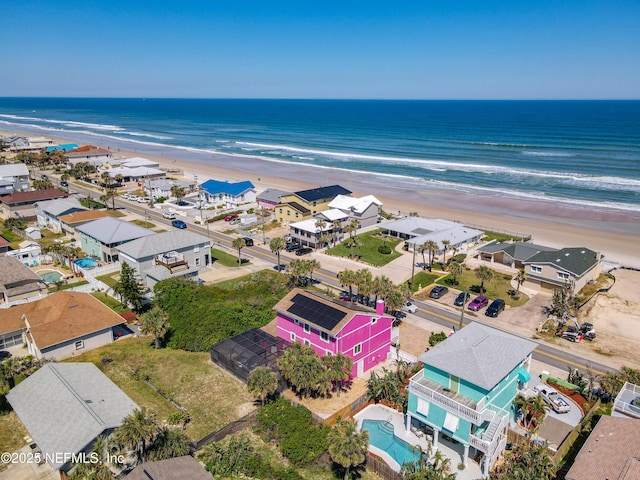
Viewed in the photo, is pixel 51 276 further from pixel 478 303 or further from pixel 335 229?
pixel 478 303

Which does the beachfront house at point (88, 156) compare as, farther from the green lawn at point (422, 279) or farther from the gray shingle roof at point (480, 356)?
the gray shingle roof at point (480, 356)

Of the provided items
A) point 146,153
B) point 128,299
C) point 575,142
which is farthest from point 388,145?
point 128,299

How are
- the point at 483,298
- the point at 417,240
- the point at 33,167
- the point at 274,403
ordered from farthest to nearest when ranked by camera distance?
the point at 33,167 → the point at 417,240 → the point at 483,298 → the point at 274,403

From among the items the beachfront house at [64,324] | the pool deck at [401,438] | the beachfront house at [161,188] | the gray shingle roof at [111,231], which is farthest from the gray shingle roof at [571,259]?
the beachfront house at [161,188]

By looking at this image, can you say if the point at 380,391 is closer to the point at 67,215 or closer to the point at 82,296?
the point at 82,296

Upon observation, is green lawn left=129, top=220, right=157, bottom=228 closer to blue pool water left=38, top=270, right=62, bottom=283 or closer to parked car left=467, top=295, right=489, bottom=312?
blue pool water left=38, top=270, right=62, bottom=283

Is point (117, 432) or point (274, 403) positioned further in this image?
point (274, 403)

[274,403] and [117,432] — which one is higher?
[117,432]

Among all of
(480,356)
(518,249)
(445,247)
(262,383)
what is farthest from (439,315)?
(262,383)
